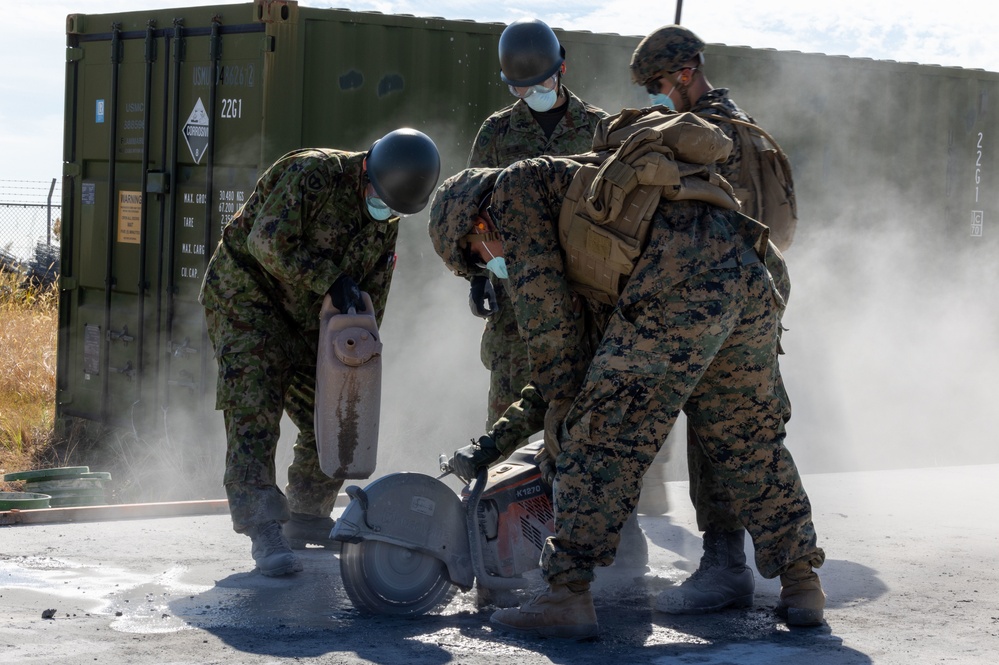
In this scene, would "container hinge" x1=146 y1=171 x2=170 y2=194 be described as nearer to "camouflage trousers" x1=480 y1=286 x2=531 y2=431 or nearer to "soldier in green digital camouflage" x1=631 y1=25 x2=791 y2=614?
"camouflage trousers" x1=480 y1=286 x2=531 y2=431

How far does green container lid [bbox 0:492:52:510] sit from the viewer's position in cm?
591

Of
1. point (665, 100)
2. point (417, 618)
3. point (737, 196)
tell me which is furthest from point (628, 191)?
point (417, 618)

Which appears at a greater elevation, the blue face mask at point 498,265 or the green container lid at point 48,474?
the blue face mask at point 498,265

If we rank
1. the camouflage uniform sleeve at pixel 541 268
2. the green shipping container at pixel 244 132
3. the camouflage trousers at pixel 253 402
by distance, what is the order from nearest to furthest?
the camouflage uniform sleeve at pixel 541 268 → the camouflage trousers at pixel 253 402 → the green shipping container at pixel 244 132

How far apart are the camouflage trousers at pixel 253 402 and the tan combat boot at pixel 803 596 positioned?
190 cm

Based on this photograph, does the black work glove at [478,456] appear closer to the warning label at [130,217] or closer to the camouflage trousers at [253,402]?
the camouflage trousers at [253,402]

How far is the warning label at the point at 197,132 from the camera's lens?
26.3 ft

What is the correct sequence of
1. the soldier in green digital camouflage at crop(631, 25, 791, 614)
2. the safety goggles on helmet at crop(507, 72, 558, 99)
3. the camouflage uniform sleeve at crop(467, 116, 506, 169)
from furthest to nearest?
the camouflage uniform sleeve at crop(467, 116, 506, 169) < the safety goggles on helmet at crop(507, 72, 558, 99) < the soldier in green digital camouflage at crop(631, 25, 791, 614)

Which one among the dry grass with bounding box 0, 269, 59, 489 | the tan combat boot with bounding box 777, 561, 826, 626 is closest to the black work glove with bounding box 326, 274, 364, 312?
the tan combat boot with bounding box 777, 561, 826, 626

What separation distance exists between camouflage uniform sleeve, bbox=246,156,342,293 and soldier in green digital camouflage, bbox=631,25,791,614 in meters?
1.29

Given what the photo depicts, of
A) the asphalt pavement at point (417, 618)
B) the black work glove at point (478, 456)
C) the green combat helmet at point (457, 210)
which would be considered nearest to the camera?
the asphalt pavement at point (417, 618)

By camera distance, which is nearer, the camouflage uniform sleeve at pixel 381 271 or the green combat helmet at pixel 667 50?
the green combat helmet at pixel 667 50

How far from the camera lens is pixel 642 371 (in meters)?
3.76

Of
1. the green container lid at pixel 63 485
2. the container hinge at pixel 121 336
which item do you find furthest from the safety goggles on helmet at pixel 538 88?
the container hinge at pixel 121 336
